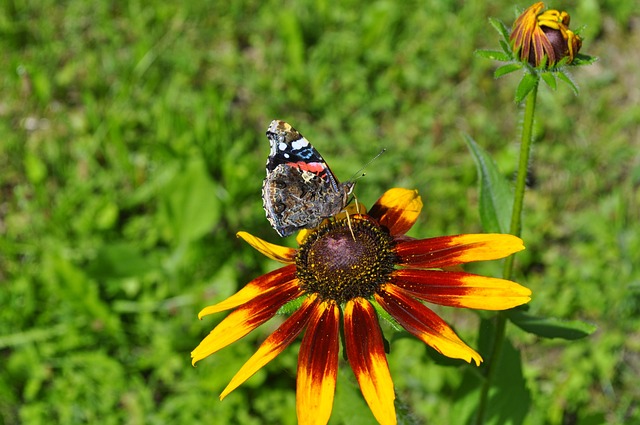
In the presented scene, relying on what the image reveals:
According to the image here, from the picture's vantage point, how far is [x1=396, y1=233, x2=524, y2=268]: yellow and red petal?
→ 151cm

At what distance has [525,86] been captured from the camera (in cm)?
145

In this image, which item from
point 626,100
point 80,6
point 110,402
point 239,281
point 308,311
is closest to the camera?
point 308,311

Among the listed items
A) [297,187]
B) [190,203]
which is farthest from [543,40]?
[190,203]

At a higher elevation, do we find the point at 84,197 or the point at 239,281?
the point at 84,197

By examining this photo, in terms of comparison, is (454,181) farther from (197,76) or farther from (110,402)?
(110,402)

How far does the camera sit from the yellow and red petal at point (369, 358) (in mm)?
1373

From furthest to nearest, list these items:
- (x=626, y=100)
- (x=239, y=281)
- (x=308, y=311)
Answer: (x=626, y=100) → (x=239, y=281) → (x=308, y=311)

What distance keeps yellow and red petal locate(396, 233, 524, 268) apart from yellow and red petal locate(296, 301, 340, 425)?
21cm

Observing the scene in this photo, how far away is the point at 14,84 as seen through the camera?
3682 mm

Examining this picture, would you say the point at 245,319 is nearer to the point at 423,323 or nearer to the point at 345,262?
the point at 345,262

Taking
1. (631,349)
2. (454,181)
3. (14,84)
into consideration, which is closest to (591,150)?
(454,181)

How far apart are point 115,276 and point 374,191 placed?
1.18m

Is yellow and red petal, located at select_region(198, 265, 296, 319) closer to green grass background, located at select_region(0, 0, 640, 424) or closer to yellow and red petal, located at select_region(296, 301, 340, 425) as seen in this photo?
yellow and red petal, located at select_region(296, 301, 340, 425)

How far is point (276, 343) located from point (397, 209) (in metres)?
0.51
